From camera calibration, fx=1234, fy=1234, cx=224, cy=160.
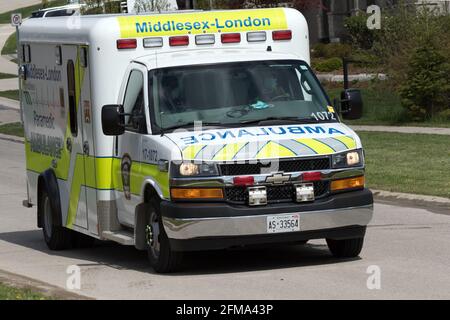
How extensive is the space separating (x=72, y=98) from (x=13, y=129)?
65.5 feet


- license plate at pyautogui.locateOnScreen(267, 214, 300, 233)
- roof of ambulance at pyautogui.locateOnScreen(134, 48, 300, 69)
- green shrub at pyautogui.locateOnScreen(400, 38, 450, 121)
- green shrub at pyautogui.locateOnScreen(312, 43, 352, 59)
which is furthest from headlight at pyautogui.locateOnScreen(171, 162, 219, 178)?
green shrub at pyautogui.locateOnScreen(312, 43, 352, 59)

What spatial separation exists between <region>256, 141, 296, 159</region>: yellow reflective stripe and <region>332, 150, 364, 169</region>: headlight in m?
0.45

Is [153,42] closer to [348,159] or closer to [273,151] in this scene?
[273,151]

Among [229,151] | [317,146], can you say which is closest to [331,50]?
[317,146]

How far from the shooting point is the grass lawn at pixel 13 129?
32.1 m

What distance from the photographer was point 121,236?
12.4 metres

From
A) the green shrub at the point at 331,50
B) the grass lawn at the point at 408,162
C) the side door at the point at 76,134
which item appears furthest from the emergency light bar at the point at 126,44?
the green shrub at the point at 331,50

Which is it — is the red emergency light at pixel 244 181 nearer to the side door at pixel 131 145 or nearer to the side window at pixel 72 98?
the side door at pixel 131 145

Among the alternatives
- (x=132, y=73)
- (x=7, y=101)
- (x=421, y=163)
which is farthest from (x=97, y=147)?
(x=7, y=101)

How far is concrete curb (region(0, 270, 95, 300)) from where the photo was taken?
32.7 feet

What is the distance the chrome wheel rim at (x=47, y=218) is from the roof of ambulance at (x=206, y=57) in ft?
9.11

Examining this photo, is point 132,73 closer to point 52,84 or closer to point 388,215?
point 52,84

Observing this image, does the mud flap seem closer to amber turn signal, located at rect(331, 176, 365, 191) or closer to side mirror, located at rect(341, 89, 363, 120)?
amber turn signal, located at rect(331, 176, 365, 191)

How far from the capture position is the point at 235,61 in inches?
483
